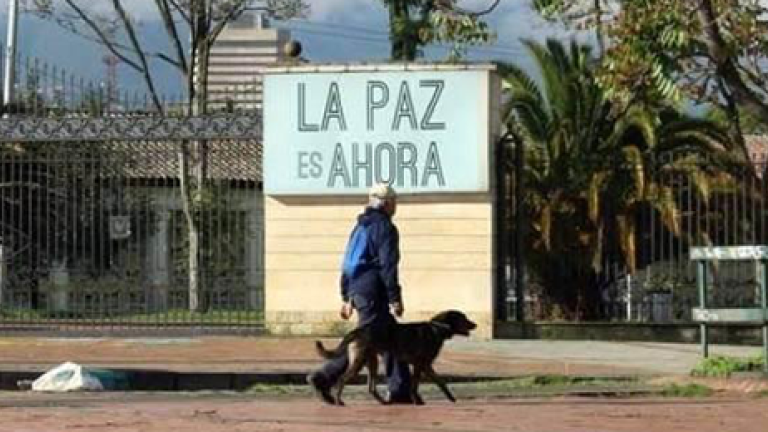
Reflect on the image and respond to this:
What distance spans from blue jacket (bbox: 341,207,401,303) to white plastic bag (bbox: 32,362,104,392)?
348 cm

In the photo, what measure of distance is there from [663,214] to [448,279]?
3.34 m

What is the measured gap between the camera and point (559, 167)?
24.8 metres

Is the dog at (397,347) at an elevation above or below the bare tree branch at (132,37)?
below

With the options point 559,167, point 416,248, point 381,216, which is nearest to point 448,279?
point 416,248

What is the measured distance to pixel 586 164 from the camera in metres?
24.7

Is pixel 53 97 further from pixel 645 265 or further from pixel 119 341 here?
pixel 645 265

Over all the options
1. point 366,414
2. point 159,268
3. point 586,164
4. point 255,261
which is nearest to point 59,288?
point 159,268

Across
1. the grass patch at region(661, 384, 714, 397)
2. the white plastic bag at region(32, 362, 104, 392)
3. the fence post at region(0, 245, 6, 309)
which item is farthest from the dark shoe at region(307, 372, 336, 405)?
the fence post at region(0, 245, 6, 309)

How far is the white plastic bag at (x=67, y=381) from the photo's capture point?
608 inches

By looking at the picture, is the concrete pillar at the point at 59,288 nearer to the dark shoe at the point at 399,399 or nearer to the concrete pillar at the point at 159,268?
the concrete pillar at the point at 159,268

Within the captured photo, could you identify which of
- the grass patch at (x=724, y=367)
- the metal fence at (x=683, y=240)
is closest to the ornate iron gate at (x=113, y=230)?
the metal fence at (x=683, y=240)

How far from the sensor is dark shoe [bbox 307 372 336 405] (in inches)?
529

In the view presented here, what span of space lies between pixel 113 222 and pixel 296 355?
5.12 m

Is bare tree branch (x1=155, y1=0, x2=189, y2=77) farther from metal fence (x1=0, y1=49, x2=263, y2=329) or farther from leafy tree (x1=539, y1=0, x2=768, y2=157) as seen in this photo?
leafy tree (x1=539, y1=0, x2=768, y2=157)
